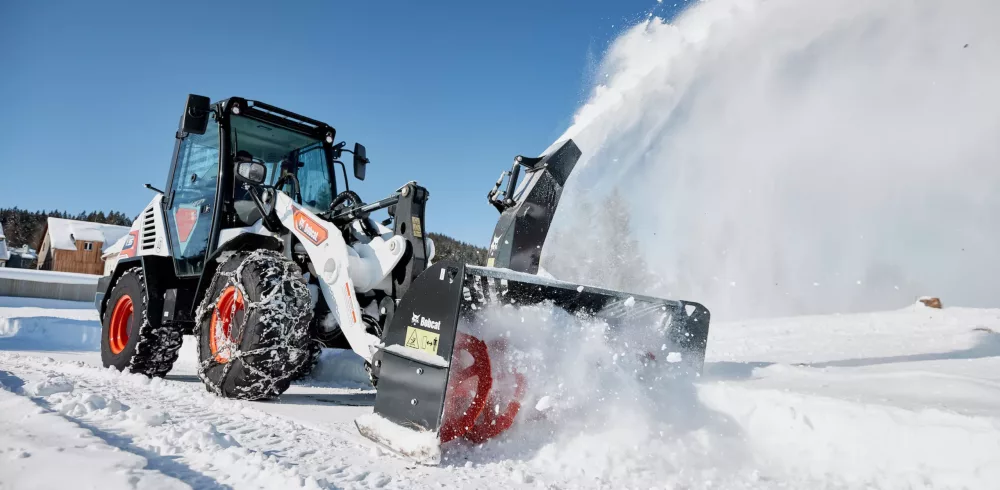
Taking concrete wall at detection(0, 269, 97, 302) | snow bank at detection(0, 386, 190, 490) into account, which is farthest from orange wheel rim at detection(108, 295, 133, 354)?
concrete wall at detection(0, 269, 97, 302)

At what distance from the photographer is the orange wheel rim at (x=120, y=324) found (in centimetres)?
630

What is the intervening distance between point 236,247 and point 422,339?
292cm

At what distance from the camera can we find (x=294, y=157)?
20.0 ft

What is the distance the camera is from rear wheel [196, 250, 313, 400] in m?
4.14

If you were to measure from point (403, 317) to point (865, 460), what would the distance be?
2.65 metres

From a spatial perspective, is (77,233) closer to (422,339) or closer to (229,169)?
(229,169)

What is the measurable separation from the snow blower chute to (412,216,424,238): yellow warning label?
617 mm

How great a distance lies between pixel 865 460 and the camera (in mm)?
3256

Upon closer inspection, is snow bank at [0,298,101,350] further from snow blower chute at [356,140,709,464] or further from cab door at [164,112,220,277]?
snow blower chute at [356,140,709,464]

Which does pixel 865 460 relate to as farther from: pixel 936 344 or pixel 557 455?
pixel 936 344

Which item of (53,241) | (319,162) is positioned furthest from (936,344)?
(53,241)

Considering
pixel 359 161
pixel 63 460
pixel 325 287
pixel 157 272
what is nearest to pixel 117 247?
pixel 157 272

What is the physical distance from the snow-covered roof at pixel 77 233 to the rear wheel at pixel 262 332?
Result: 159ft

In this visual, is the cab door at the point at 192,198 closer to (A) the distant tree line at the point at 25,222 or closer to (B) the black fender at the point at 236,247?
(B) the black fender at the point at 236,247
